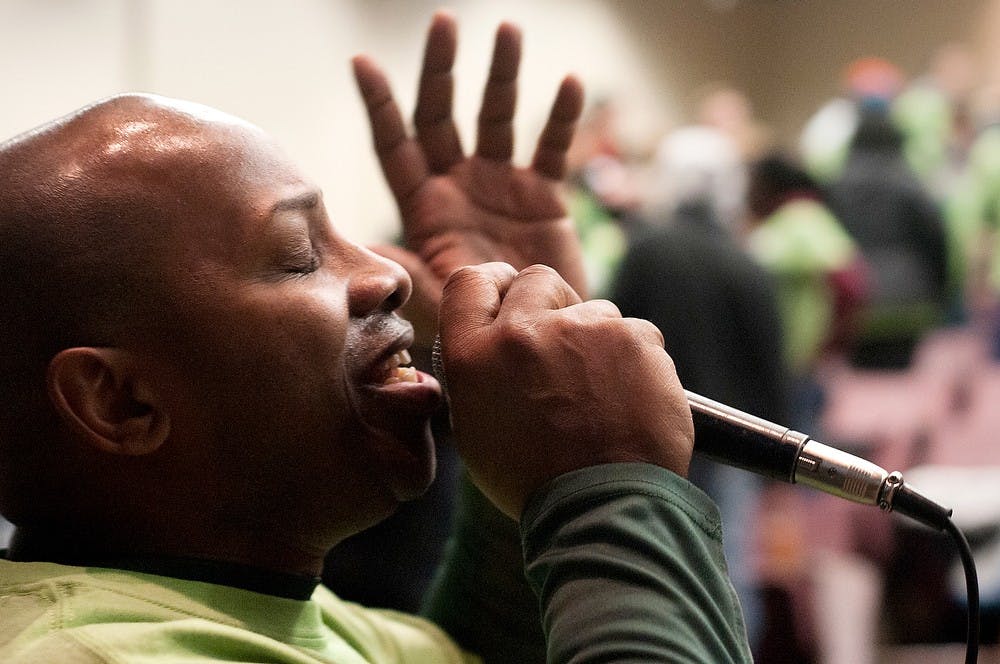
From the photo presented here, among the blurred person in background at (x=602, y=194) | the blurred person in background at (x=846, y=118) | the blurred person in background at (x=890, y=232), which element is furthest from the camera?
the blurred person in background at (x=846, y=118)

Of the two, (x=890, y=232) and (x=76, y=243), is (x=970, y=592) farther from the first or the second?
(x=890, y=232)

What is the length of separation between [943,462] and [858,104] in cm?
170

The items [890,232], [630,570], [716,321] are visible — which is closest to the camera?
[630,570]

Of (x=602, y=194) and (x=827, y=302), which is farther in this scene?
(x=602, y=194)

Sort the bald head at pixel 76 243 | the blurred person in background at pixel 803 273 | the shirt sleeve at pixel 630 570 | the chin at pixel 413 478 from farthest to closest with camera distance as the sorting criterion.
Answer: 1. the blurred person in background at pixel 803 273
2. the chin at pixel 413 478
3. the bald head at pixel 76 243
4. the shirt sleeve at pixel 630 570

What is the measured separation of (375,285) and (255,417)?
0.56 feet

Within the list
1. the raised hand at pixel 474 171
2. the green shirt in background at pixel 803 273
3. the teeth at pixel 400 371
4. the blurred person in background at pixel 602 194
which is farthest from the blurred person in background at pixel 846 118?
the teeth at pixel 400 371

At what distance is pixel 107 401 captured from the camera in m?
1.04

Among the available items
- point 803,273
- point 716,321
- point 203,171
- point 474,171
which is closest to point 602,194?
point 803,273

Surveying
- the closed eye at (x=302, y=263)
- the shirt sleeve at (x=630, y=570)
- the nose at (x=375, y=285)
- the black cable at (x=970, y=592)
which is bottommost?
the black cable at (x=970, y=592)

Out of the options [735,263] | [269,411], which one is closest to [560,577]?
[269,411]

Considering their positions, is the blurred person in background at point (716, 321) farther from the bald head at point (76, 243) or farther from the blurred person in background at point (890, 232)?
the blurred person in background at point (890, 232)

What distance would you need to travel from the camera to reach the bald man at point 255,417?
3.07 ft

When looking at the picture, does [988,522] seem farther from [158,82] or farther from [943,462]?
[158,82]
